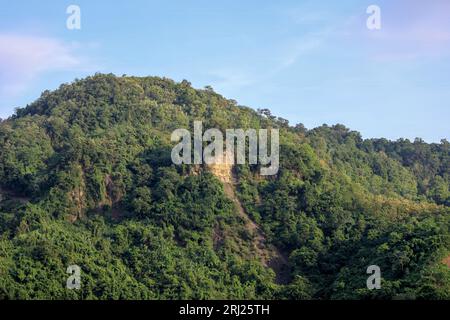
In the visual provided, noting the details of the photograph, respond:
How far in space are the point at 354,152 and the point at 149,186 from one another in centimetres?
2412

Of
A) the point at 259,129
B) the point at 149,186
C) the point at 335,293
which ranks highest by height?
the point at 259,129

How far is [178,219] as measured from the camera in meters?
48.8

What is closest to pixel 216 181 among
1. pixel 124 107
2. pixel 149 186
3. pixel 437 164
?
pixel 149 186

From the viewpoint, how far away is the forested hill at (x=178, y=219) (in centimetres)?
4188

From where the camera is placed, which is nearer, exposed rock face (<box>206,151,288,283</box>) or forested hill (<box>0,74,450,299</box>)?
forested hill (<box>0,74,450,299</box>)

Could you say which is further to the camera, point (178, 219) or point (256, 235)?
point (256, 235)

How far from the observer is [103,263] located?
43656 mm

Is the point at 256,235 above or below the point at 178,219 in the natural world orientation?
below

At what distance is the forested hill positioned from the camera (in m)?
41.9

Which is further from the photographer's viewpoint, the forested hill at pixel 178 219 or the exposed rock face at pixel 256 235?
the exposed rock face at pixel 256 235
